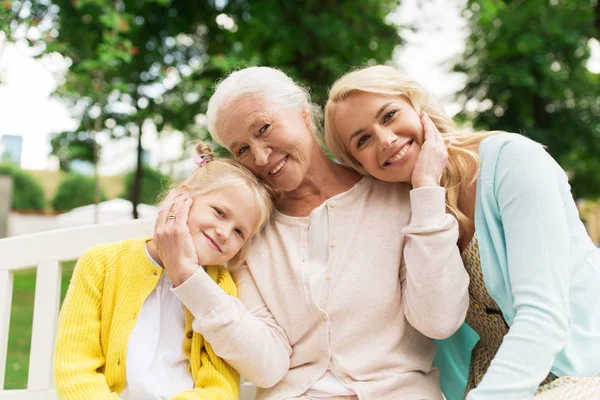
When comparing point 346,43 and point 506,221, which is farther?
point 346,43

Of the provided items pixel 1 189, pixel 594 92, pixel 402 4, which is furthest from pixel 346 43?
pixel 1 189

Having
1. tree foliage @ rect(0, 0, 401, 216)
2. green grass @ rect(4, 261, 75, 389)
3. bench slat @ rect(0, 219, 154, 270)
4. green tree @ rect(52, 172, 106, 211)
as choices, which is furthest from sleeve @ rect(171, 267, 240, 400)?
green tree @ rect(52, 172, 106, 211)

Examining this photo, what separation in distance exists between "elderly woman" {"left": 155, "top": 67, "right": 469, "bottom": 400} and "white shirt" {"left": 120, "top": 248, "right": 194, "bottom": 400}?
19 cm

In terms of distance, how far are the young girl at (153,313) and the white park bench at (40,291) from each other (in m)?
0.33

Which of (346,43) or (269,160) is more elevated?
(269,160)

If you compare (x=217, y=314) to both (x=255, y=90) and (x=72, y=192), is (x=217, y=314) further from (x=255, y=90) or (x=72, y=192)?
(x=72, y=192)

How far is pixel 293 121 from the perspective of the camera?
7.67 feet

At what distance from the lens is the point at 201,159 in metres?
2.43

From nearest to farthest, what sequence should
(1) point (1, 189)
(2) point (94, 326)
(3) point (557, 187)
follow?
1. (3) point (557, 187)
2. (2) point (94, 326)
3. (1) point (1, 189)

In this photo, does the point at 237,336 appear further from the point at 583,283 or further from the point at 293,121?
the point at 583,283

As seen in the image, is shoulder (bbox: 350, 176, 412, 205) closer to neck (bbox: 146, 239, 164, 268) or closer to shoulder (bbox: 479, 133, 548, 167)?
shoulder (bbox: 479, 133, 548, 167)

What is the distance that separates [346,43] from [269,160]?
20.3 feet

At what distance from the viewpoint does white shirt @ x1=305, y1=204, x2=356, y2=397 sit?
7.07ft

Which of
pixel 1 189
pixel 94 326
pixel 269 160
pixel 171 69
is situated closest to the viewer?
pixel 94 326
